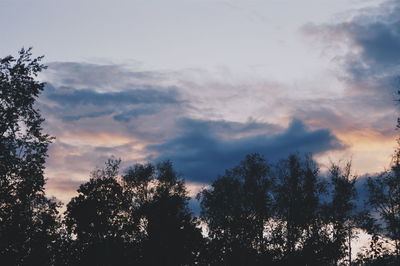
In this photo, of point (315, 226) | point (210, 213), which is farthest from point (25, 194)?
point (210, 213)

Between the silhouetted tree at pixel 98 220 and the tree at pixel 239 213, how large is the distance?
15.8 m

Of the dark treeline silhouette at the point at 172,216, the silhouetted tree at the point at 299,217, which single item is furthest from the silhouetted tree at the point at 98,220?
the silhouetted tree at the point at 299,217

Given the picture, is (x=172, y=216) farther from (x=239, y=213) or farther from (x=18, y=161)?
(x=18, y=161)

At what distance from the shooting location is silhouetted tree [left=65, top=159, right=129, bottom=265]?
78.1m

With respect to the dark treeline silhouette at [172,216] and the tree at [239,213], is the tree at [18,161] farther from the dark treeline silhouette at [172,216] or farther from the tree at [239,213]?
the tree at [239,213]

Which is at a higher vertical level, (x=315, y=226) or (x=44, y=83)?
(x=44, y=83)

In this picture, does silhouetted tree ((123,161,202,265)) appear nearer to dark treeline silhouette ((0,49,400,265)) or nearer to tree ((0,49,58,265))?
dark treeline silhouette ((0,49,400,265))

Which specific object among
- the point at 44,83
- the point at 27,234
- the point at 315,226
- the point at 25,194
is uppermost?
the point at 44,83

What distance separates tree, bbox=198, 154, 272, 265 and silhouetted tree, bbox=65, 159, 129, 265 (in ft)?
51.8

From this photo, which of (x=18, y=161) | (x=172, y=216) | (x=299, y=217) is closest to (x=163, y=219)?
(x=172, y=216)

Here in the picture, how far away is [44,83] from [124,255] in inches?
1879

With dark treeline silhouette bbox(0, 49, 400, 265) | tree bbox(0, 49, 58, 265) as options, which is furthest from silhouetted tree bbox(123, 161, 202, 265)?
tree bbox(0, 49, 58, 265)

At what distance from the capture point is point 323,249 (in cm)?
5228

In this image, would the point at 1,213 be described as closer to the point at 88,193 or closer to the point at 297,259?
the point at 297,259
